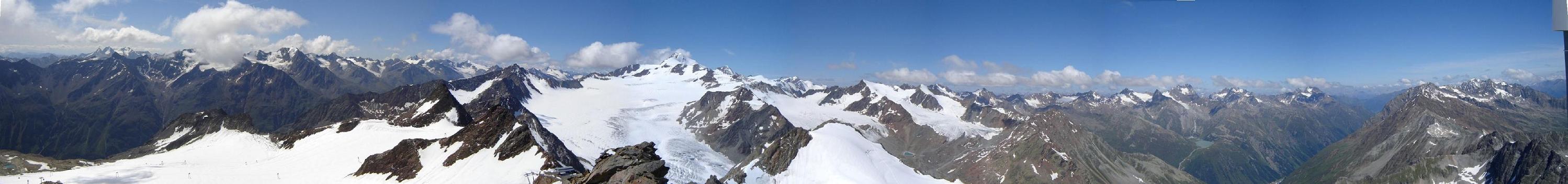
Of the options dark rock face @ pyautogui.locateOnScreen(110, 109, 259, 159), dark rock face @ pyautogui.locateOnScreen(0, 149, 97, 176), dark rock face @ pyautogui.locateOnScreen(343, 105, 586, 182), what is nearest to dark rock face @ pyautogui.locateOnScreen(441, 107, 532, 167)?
dark rock face @ pyautogui.locateOnScreen(343, 105, 586, 182)

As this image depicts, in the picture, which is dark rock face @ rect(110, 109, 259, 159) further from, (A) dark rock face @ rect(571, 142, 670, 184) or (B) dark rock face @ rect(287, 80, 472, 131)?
(A) dark rock face @ rect(571, 142, 670, 184)

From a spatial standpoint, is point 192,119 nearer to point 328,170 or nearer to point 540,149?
point 328,170

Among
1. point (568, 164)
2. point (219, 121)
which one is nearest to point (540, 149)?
point (568, 164)

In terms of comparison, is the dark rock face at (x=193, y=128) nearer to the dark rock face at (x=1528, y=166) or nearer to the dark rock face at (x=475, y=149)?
the dark rock face at (x=475, y=149)

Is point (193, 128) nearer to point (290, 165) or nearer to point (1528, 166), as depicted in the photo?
point (290, 165)

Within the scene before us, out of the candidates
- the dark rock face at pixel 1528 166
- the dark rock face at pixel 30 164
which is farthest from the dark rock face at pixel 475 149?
the dark rock face at pixel 1528 166

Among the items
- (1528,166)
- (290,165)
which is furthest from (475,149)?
(1528,166)
